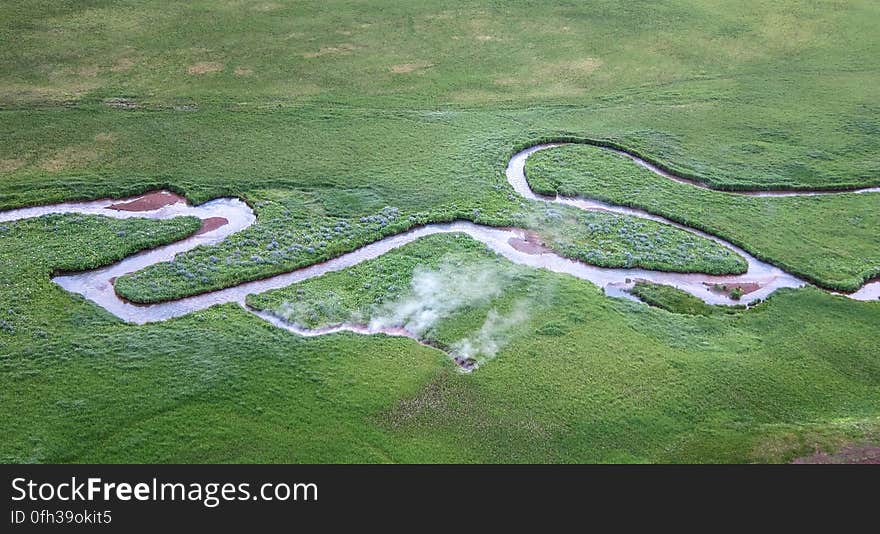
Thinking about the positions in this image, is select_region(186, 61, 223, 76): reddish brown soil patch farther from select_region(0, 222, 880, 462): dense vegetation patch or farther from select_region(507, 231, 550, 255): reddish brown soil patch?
select_region(507, 231, 550, 255): reddish brown soil patch

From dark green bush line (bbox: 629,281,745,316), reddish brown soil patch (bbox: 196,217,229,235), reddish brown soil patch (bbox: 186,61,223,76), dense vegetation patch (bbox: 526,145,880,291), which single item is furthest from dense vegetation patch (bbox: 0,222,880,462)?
reddish brown soil patch (bbox: 186,61,223,76)

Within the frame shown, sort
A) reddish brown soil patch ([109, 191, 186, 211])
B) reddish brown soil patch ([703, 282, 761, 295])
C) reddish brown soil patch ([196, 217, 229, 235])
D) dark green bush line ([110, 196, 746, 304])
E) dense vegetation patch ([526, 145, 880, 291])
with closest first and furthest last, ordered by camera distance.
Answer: dark green bush line ([110, 196, 746, 304]) → reddish brown soil patch ([703, 282, 761, 295]) → reddish brown soil patch ([196, 217, 229, 235]) → dense vegetation patch ([526, 145, 880, 291]) → reddish brown soil patch ([109, 191, 186, 211])

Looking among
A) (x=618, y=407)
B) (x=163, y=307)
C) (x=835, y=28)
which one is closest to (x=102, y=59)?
(x=163, y=307)

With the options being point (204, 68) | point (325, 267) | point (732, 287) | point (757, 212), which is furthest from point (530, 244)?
point (204, 68)

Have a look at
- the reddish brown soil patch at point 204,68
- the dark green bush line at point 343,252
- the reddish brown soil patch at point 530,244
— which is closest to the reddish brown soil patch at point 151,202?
the dark green bush line at point 343,252

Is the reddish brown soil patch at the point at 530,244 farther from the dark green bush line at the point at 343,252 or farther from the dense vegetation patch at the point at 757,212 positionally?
the dense vegetation patch at the point at 757,212

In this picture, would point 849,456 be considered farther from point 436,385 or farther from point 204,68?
point 204,68
